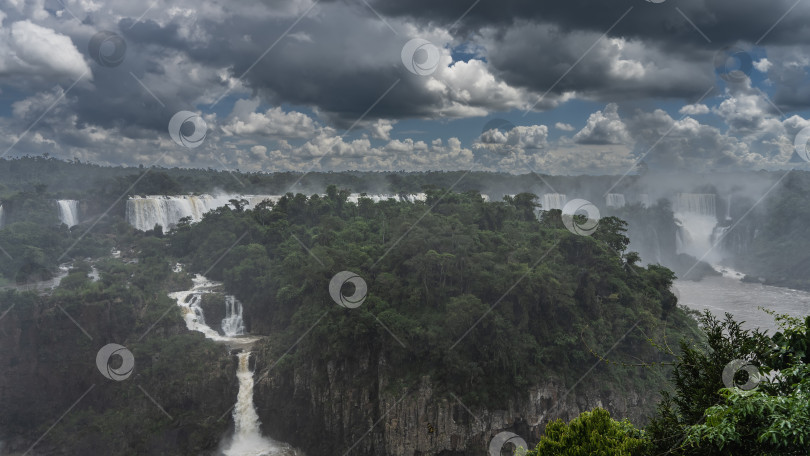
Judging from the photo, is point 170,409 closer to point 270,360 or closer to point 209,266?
point 270,360

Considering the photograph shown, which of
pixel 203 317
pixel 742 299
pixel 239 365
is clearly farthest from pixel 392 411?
pixel 742 299

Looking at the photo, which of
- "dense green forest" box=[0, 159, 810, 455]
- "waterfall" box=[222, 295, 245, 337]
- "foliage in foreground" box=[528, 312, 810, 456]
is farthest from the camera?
"waterfall" box=[222, 295, 245, 337]

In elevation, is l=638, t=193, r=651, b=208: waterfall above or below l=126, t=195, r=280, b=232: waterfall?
above

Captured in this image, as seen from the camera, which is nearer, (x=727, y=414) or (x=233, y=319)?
(x=727, y=414)

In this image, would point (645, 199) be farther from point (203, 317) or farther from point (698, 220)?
point (203, 317)

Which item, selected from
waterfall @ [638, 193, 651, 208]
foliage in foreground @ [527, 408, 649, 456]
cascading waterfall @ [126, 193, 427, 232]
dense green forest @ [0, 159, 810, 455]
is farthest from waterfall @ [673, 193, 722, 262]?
foliage in foreground @ [527, 408, 649, 456]

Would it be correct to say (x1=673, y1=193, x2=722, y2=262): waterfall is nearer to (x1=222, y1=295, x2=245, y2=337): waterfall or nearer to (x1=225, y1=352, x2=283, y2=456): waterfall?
(x1=222, y1=295, x2=245, y2=337): waterfall
